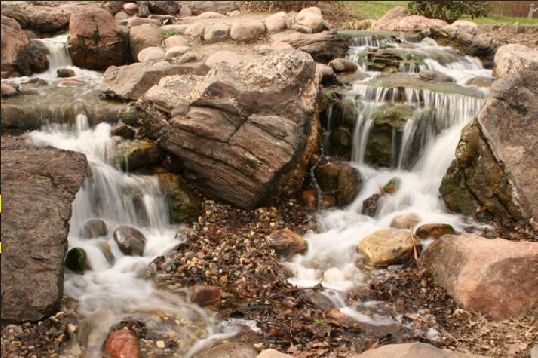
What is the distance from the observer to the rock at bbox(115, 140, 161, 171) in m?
9.21

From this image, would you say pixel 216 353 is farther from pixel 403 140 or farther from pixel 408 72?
pixel 408 72

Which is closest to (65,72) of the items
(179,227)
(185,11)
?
(179,227)

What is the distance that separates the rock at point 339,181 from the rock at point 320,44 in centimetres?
460

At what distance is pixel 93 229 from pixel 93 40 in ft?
23.5

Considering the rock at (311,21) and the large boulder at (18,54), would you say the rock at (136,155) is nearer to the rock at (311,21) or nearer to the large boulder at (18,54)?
the large boulder at (18,54)

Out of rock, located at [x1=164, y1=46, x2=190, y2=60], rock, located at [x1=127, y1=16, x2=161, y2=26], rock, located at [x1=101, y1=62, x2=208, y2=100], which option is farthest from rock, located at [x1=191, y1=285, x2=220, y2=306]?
rock, located at [x1=127, y1=16, x2=161, y2=26]

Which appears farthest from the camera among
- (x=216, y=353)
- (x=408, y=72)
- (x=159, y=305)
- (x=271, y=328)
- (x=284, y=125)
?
(x=408, y=72)

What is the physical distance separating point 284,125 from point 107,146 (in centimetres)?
302

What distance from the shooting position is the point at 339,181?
32.1 ft

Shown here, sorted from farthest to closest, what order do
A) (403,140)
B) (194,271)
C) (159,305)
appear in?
(403,140), (194,271), (159,305)

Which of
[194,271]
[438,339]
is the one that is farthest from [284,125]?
[438,339]

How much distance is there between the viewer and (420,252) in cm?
796

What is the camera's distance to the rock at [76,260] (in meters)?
7.35

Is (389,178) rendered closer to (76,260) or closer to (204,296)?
(204,296)
